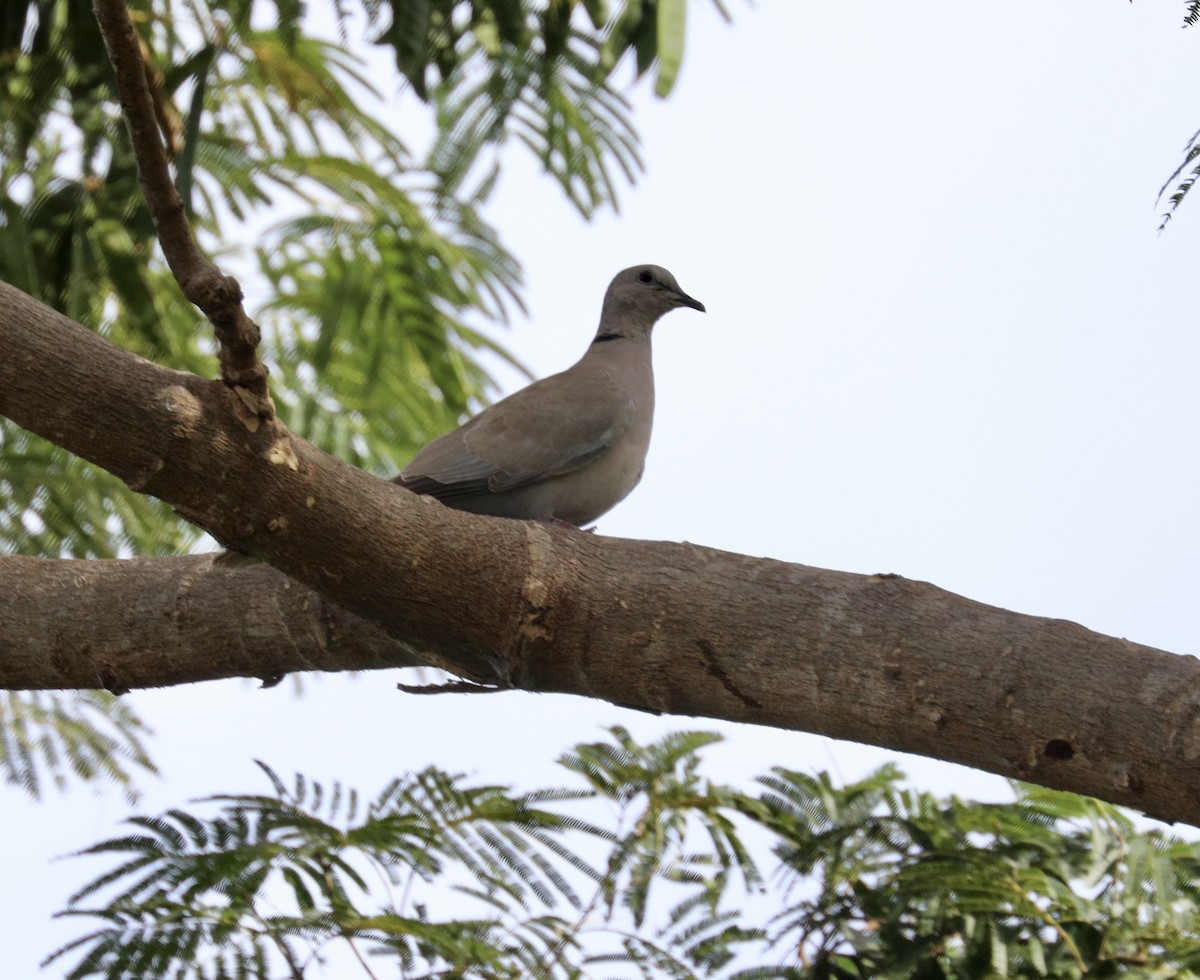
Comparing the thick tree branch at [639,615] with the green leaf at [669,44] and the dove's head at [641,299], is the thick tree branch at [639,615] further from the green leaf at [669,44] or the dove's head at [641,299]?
the dove's head at [641,299]

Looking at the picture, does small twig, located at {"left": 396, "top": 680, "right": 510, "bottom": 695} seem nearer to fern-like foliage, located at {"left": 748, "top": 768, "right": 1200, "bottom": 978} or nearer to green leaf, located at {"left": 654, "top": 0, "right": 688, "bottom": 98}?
fern-like foliage, located at {"left": 748, "top": 768, "right": 1200, "bottom": 978}

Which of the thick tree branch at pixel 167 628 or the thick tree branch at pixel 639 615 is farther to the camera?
the thick tree branch at pixel 167 628

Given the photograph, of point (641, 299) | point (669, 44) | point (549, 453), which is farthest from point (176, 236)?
point (641, 299)

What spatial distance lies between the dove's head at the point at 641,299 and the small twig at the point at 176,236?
8.26ft

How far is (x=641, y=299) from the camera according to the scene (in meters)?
5.10

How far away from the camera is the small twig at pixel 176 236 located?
7.72 ft

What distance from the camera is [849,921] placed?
3.20 meters

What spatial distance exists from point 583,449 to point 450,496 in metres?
0.41

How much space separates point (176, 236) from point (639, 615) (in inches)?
44.3

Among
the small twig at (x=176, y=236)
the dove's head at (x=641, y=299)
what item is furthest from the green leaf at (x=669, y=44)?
the small twig at (x=176, y=236)

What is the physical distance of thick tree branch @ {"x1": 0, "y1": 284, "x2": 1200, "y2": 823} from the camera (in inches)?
Result: 94.7

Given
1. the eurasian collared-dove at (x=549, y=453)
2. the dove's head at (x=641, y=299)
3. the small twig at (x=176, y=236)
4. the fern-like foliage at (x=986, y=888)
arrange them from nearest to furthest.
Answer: the small twig at (x=176, y=236) → the fern-like foliage at (x=986, y=888) → the eurasian collared-dove at (x=549, y=453) → the dove's head at (x=641, y=299)

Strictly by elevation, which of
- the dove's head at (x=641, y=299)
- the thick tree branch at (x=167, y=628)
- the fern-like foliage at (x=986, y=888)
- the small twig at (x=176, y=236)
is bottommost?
the fern-like foliage at (x=986, y=888)

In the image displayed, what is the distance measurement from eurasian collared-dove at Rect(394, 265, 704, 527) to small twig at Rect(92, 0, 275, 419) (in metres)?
1.14
